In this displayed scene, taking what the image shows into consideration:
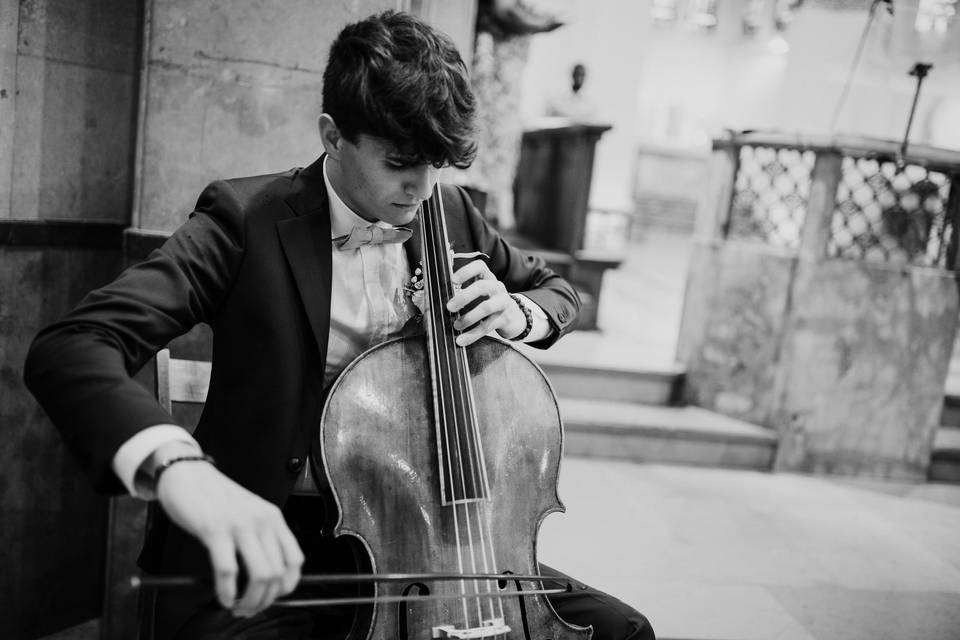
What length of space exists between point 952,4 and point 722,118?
627 inches

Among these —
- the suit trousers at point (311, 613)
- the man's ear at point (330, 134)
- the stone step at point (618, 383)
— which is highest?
the man's ear at point (330, 134)

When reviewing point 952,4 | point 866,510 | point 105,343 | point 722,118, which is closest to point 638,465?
point 866,510

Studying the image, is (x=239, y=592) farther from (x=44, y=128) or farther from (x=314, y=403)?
(x=44, y=128)

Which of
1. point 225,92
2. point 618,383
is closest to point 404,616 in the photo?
point 225,92

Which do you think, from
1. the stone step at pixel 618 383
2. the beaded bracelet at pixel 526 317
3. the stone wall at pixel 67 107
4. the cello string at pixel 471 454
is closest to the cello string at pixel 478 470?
the cello string at pixel 471 454

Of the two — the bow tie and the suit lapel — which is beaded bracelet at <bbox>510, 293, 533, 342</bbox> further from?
the suit lapel

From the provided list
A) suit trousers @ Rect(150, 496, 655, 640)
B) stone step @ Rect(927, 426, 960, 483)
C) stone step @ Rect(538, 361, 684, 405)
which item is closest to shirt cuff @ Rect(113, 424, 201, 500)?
suit trousers @ Rect(150, 496, 655, 640)

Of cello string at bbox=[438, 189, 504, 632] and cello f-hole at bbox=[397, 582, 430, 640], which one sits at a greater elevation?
cello string at bbox=[438, 189, 504, 632]

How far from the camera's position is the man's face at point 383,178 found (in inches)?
55.8

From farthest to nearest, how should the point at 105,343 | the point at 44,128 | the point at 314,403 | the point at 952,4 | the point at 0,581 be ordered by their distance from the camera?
the point at 952,4 < the point at 0,581 < the point at 44,128 < the point at 314,403 < the point at 105,343

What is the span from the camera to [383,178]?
4.72 ft

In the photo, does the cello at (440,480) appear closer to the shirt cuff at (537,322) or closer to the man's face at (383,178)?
the man's face at (383,178)

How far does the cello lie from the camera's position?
4.12ft

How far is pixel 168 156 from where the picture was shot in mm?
Result: 2102
